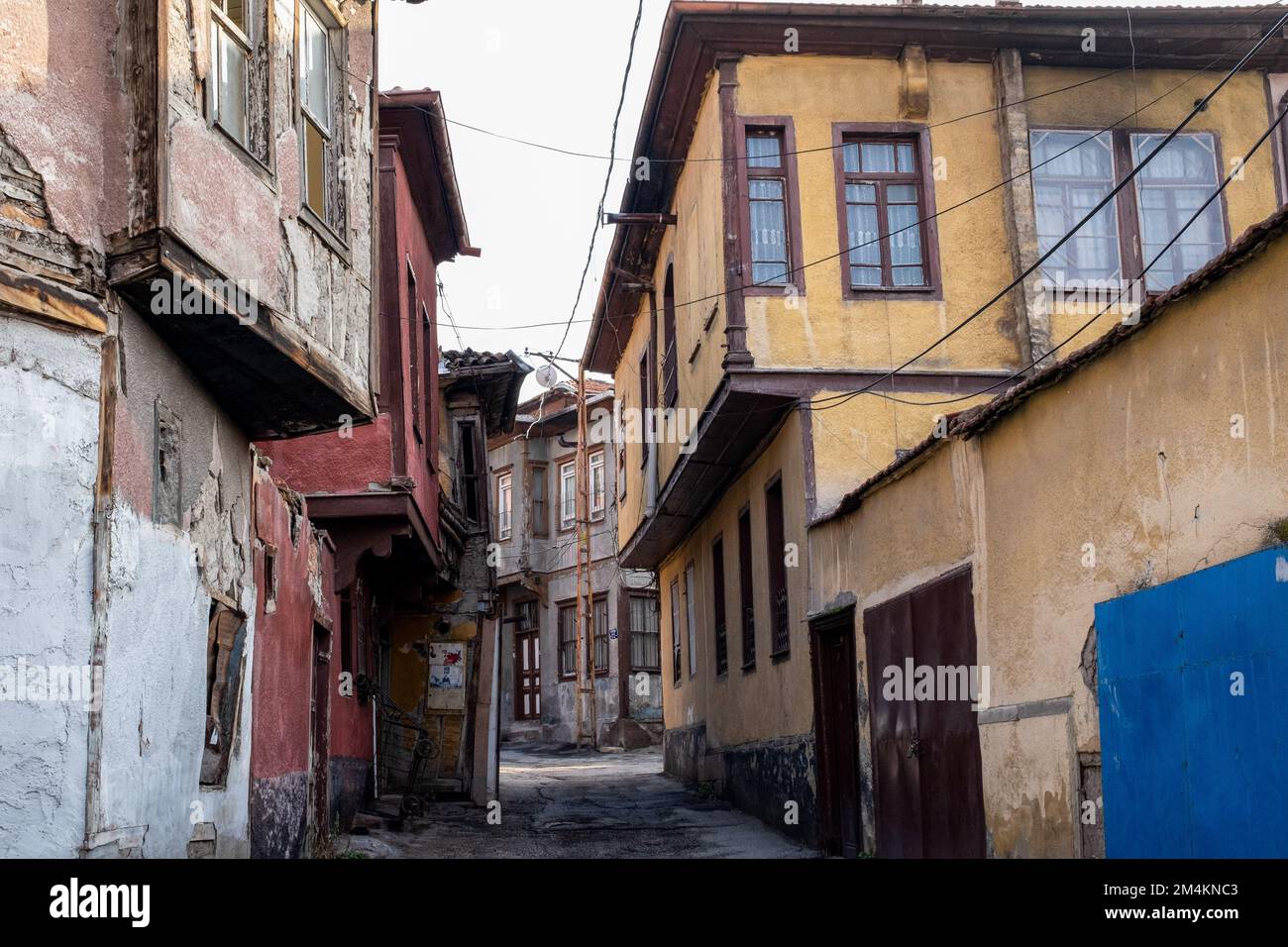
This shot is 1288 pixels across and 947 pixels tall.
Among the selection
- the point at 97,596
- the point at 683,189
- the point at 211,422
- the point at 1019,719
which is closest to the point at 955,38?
the point at 683,189

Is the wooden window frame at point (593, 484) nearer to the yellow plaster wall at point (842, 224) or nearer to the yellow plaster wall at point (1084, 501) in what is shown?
the yellow plaster wall at point (842, 224)

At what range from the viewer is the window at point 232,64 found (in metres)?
7.54

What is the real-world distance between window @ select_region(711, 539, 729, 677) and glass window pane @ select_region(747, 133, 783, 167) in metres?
5.92

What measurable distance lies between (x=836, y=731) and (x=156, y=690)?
7.04 m

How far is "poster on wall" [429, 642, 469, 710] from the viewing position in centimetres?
1731

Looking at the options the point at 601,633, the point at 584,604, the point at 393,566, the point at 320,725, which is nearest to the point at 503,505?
the point at 584,604

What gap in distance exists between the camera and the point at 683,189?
1608cm

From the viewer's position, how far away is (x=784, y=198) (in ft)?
44.4

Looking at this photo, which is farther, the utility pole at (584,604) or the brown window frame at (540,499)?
the brown window frame at (540,499)

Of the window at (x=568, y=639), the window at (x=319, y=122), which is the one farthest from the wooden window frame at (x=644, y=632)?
the window at (x=319, y=122)

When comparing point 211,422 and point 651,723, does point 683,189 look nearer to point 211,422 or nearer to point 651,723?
point 211,422

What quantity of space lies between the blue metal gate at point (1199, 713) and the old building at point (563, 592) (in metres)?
24.5

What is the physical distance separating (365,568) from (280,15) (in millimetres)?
7874

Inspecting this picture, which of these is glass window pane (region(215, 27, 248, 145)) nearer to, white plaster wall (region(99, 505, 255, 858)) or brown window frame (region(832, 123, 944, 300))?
white plaster wall (region(99, 505, 255, 858))
